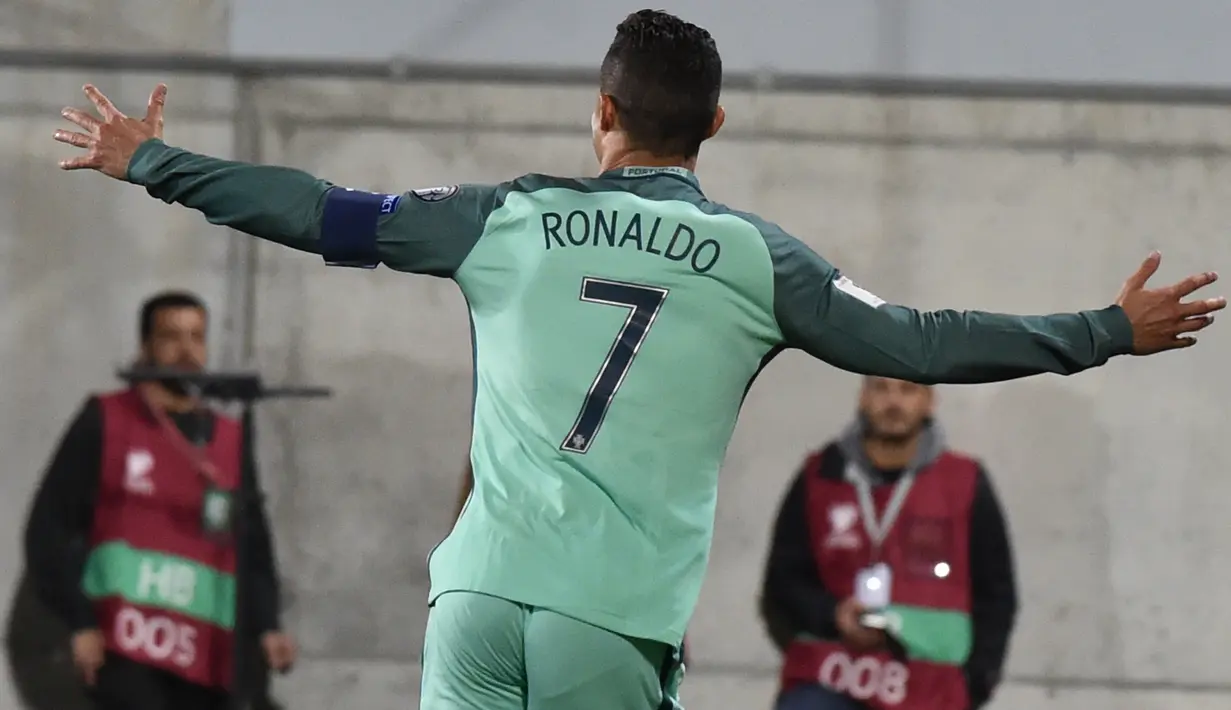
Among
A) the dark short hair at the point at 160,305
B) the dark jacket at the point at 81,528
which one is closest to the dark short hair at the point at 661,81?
the dark jacket at the point at 81,528

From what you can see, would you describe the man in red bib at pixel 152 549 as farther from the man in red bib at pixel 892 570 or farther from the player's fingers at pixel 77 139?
the player's fingers at pixel 77 139

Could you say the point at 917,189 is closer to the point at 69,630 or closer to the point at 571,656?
the point at 69,630

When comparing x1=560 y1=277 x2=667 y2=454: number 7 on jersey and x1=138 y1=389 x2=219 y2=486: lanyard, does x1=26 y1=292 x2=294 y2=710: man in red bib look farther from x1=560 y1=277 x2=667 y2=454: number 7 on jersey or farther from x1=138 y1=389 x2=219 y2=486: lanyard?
x1=560 y1=277 x2=667 y2=454: number 7 on jersey

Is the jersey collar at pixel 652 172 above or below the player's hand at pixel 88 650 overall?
above

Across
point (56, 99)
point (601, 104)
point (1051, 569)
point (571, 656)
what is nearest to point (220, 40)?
point (56, 99)

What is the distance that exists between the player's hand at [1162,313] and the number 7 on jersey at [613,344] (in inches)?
26.4

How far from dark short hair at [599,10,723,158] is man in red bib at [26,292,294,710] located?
3644 millimetres

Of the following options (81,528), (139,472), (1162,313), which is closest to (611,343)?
(1162,313)

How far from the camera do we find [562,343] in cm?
212

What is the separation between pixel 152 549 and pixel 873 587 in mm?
2332

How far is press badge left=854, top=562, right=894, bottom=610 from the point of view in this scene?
516cm

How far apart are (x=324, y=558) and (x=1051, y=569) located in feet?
8.86

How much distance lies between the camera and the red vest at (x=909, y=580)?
519 cm

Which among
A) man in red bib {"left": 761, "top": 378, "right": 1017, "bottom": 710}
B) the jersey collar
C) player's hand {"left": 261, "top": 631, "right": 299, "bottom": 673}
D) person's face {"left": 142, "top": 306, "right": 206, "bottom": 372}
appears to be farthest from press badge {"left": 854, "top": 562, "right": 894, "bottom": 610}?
the jersey collar
